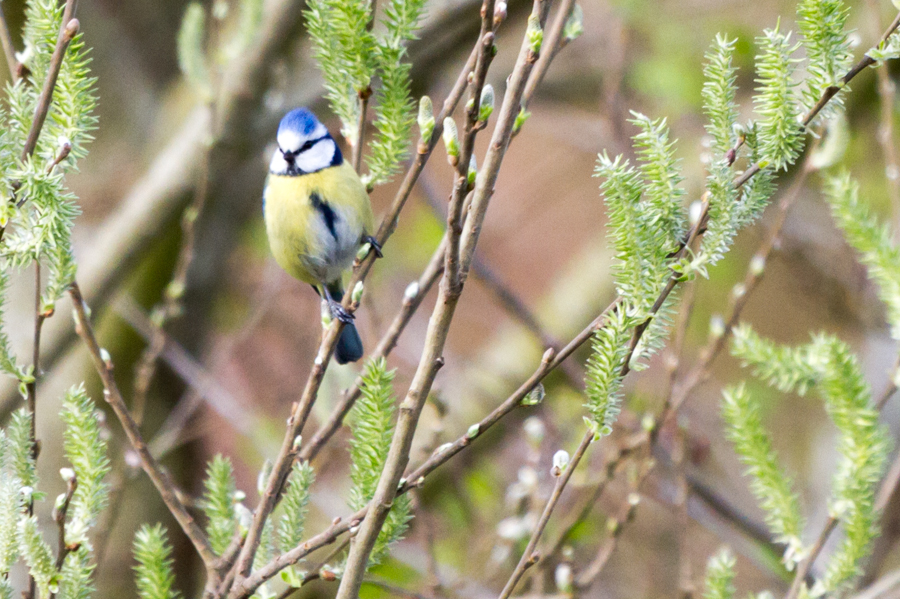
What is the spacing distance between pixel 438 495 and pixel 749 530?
2.87 feet

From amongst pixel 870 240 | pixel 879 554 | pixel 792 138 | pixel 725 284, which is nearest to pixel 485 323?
pixel 725 284

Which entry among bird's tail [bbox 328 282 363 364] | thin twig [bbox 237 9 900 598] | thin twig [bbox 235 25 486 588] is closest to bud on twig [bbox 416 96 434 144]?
thin twig [bbox 235 25 486 588]

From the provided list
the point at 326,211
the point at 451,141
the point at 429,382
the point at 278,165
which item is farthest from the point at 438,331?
the point at 278,165

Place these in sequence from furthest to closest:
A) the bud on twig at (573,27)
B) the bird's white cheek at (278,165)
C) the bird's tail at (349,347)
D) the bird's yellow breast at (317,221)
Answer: the bird's tail at (349,347)
the bird's white cheek at (278,165)
the bird's yellow breast at (317,221)
the bud on twig at (573,27)

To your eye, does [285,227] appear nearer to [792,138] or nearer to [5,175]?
[5,175]

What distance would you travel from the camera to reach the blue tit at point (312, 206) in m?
1.29

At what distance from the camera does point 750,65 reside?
8.05 feet

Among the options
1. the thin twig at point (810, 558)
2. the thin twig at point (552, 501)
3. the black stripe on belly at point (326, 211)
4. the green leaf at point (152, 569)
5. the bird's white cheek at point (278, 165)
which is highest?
the bird's white cheek at point (278, 165)

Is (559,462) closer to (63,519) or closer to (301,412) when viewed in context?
(301,412)

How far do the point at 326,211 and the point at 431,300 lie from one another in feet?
6.86

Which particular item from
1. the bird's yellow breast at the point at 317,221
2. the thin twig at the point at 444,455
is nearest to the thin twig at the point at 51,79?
the thin twig at the point at 444,455

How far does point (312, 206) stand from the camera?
4.41ft

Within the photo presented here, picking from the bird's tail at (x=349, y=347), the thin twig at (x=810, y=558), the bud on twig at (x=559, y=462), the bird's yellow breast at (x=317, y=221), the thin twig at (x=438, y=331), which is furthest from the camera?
the bird's tail at (x=349, y=347)

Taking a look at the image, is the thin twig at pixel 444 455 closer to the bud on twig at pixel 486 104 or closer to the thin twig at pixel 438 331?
the thin twig at pixel 438 331
